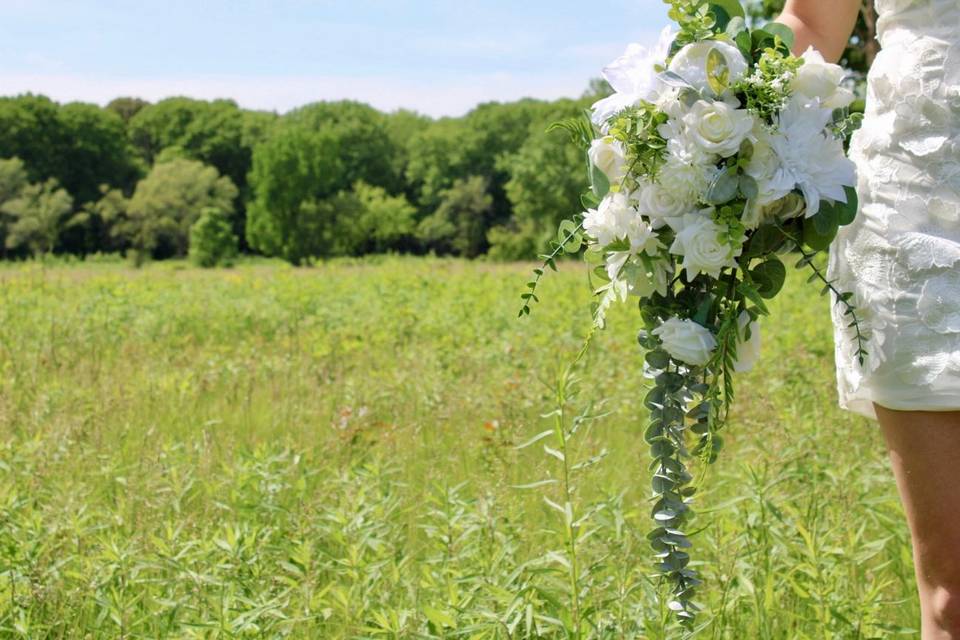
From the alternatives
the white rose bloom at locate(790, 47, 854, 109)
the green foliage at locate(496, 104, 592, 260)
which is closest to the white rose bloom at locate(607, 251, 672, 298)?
the white rose bloom at locate(790, 47, 854, 109)

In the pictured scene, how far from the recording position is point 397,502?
10.2 ft

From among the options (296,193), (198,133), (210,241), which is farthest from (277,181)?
(198,133)

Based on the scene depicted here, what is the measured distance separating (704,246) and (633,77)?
1.19 ft

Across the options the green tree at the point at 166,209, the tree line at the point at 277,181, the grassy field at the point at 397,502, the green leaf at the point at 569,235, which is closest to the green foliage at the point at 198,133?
the tree line at the point at 277,181

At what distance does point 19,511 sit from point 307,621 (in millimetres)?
1293

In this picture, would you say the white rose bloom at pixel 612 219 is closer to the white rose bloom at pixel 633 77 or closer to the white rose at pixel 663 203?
the white rose at pixel 663 203

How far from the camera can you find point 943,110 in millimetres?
2129

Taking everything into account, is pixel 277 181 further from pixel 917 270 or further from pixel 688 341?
pixel 688 341

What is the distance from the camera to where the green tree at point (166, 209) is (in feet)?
197

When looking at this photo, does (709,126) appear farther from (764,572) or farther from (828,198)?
(764,572)

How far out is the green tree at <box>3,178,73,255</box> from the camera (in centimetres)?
5544

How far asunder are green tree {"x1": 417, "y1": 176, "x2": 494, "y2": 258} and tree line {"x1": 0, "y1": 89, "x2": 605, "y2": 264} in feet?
0.32

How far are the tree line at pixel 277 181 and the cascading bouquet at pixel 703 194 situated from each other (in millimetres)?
52566

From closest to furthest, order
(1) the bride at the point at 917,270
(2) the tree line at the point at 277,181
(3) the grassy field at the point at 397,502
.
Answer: (1) the bride at the point at 917,270 → (3) the grassy field at the point at 397,502 → (2) the tree line at the point at 277,181
